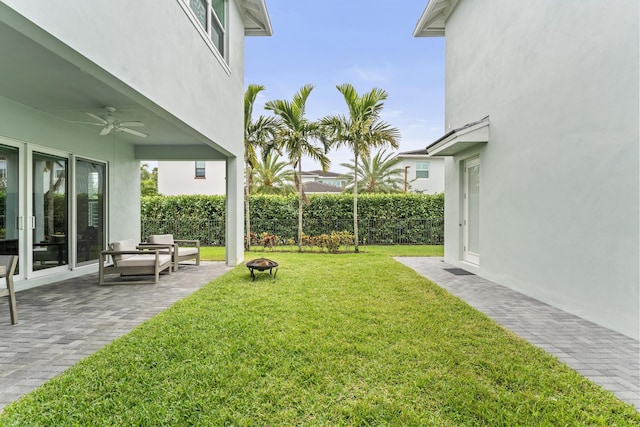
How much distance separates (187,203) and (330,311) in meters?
11.9

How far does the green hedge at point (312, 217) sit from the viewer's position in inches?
591

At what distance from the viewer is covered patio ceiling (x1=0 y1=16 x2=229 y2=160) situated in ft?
10.8

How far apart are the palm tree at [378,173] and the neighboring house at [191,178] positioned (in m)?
8.95

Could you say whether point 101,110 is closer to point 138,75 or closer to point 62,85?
point 62,85

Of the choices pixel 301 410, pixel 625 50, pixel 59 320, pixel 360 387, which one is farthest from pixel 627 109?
pixel 59 320

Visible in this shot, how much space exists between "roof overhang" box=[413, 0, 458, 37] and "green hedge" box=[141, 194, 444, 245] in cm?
707

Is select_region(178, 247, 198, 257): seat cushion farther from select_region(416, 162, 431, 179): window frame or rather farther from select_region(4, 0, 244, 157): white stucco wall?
select_region(416, 162, 431, 179): window frame

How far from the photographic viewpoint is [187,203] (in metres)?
15.0

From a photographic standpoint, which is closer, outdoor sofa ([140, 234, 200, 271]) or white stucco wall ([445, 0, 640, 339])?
A: white stucco wall ([445, 0, 640, 339])

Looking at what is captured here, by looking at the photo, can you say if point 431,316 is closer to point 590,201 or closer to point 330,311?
point 330,311

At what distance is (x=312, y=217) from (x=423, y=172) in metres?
14.0

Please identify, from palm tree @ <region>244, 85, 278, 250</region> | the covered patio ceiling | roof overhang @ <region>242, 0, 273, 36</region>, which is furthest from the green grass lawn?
palm tree @ <region>244, 85, 278, 250</region>

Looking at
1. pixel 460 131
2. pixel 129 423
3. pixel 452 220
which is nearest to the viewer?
pixel 129 423

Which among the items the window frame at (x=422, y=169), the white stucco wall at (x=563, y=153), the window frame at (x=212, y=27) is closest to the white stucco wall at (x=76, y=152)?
the window frame at (x=212, y=27)
